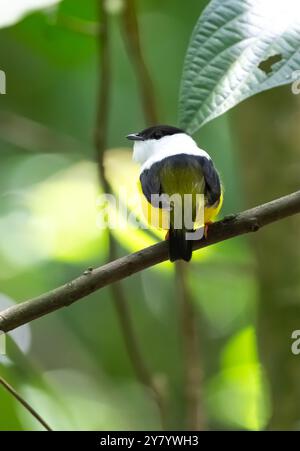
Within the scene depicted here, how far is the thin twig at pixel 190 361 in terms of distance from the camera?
229 cm

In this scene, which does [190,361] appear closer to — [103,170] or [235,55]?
[103,170]

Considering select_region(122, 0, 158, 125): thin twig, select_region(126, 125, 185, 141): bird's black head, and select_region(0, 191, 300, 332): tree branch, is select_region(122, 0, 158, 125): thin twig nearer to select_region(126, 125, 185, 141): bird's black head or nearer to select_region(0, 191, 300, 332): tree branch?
select_region(126, 125, 185, 141): bird's black head

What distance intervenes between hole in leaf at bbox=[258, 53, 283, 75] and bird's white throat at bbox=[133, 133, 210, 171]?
84cm

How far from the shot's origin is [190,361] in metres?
2.36

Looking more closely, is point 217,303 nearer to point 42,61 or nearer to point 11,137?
point 11,137

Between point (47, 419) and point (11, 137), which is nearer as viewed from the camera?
point (47, 419)

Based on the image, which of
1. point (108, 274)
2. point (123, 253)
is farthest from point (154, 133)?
point (123, 253)

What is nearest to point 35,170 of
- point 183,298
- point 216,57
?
point 183,298

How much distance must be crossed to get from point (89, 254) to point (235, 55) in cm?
158

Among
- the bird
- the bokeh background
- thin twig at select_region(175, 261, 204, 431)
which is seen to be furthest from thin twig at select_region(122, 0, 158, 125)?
thin twig at select_region(175, 261, 204, 431)

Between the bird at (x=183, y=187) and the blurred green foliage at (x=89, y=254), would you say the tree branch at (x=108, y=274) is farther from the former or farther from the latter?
the blurred green foliage at (x=89, y=254)

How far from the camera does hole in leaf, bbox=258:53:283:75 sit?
1.43 meters

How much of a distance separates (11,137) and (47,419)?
64.2 inches

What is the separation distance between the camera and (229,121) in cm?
278
